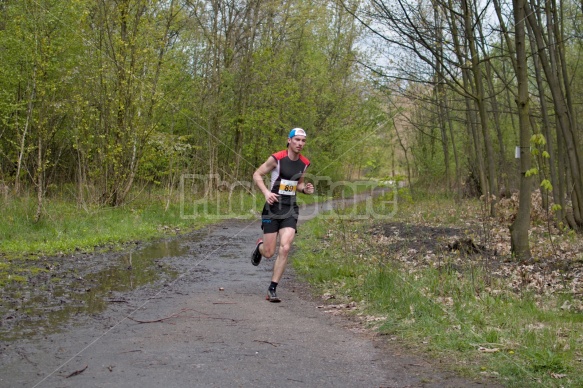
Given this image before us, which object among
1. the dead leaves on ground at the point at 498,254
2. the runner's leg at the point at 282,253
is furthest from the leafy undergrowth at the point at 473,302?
the runner's leg at the point at 282,253

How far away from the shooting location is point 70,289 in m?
7.99

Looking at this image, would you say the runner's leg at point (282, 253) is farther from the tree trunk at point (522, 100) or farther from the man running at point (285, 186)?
the tree trunk at point (522, 100)

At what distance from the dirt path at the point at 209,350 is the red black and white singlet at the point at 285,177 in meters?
1.36

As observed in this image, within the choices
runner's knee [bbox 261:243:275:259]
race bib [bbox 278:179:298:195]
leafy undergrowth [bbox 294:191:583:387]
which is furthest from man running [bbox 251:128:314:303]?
leafy undergrowth [bbox 294:191:583:387]

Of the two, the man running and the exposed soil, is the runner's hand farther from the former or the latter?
the exposed soil

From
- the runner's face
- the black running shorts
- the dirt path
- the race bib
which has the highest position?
the runner's face

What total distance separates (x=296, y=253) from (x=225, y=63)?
15896 millimetres

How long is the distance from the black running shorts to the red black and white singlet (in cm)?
10

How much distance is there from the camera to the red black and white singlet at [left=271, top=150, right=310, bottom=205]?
27.3ft

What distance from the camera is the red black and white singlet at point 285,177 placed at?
8327 millimetres

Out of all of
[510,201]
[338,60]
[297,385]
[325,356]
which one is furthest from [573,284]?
[338,60]

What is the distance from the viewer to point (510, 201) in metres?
17.9

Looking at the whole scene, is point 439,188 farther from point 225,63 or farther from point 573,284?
point 573,284

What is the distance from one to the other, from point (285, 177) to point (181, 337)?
10.3 ft
